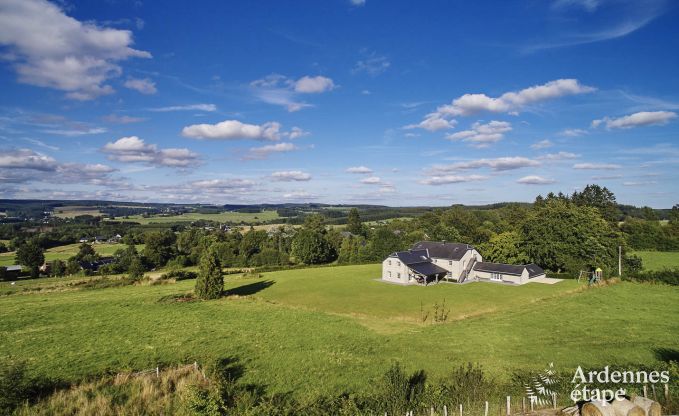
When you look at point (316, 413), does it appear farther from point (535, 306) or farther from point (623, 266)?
point (623, 266)

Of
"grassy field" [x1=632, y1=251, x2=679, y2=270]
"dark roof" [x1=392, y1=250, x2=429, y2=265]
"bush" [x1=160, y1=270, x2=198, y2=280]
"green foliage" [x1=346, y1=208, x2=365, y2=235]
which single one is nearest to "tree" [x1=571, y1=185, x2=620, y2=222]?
"grassy field" [x1=632, y1=251, x2=679, y2=270]

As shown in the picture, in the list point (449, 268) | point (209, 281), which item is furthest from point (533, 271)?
point (209, 281)

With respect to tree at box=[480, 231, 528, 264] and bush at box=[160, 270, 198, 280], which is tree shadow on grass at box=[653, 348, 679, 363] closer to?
tree at box=[480, 231, 528, 264]

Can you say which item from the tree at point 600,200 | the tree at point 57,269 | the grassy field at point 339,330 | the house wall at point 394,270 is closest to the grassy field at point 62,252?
the tree at point 57,269

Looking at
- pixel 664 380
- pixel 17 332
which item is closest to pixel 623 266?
pixel 664 380

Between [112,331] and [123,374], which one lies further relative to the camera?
[112,331]
